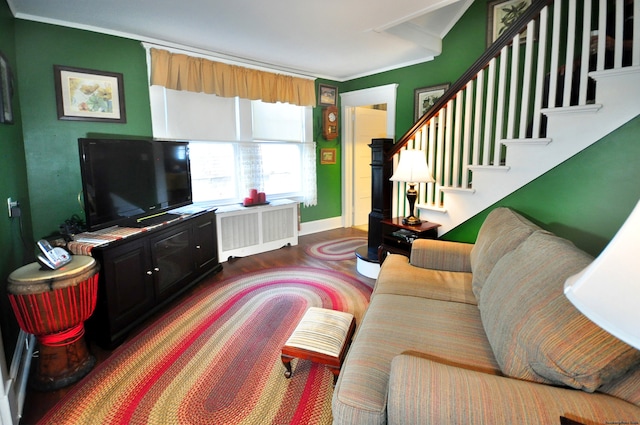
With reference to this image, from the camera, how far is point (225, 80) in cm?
381

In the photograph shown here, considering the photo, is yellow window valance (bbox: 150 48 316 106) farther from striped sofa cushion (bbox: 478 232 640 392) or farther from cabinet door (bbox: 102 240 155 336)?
striped sofa cushion (bbox: 478 232 640 392)

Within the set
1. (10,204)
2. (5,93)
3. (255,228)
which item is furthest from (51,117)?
(255,228)

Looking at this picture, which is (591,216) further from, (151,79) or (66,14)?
(66,14)

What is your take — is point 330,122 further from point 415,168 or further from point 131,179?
point 131,179

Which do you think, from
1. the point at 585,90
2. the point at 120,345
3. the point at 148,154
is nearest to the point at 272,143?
the point at 148,154

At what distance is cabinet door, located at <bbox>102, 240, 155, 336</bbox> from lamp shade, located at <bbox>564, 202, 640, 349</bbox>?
2434 mm

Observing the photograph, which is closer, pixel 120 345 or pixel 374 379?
pixel 374 379

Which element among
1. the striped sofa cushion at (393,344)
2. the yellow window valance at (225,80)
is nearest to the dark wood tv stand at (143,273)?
the yellow window valance at (225,80)

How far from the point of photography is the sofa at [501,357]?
2.93ft

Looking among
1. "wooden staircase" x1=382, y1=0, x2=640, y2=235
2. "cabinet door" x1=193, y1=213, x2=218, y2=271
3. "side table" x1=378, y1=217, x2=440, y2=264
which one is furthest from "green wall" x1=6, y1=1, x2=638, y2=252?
"cabinet door" x1=193, y1=213, x2=218, y2=271

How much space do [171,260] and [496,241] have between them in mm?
2480

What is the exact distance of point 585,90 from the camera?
1922 millimetres

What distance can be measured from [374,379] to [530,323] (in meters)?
0.57

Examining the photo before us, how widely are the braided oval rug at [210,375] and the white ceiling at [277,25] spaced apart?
2447 mm
